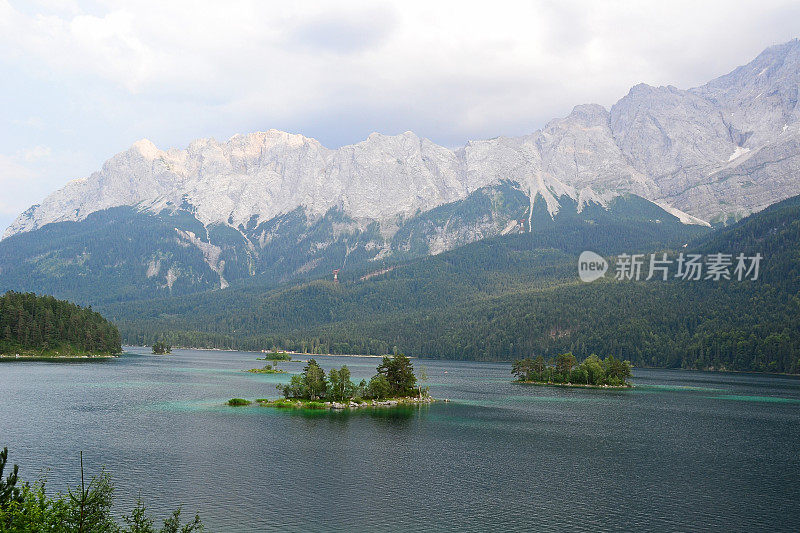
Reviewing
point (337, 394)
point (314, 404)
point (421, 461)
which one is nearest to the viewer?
point (421, 461)

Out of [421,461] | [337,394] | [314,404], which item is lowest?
[421,461]

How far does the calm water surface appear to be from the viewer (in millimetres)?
64794

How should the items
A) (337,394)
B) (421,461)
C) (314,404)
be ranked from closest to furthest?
(421,461) → (314,404) → (337,394)

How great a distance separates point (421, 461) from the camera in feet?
293

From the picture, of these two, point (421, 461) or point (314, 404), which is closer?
point (421, 461)

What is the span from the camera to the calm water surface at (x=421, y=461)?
6479 centimetres

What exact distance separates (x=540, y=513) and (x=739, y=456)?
51.0 meters

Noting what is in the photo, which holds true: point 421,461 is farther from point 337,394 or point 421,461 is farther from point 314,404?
point 337,394

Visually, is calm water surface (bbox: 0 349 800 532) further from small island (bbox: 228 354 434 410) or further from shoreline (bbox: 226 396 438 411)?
small island (bbox: 228 354 434 410)

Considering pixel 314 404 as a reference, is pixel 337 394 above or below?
above

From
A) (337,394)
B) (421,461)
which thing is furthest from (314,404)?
(421,461)

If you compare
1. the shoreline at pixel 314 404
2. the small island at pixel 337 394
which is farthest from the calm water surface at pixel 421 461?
the small island at pixel 337 394

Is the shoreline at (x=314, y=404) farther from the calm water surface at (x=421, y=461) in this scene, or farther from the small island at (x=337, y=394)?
the calm water surface at (x=421, y=461)

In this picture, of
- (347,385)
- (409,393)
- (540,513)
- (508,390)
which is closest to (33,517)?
(540,513)
